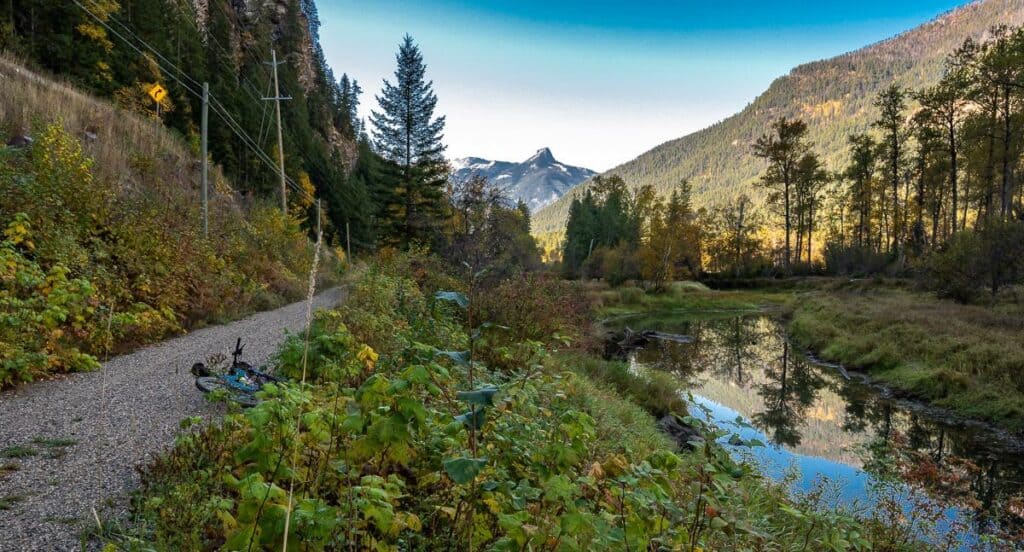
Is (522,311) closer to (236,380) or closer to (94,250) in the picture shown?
(236,380)

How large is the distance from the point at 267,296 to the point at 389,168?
17237 millimetres

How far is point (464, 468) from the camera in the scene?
5.00 feet

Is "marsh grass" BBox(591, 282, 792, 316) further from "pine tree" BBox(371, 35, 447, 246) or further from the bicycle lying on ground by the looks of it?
the bicycle lying on ground

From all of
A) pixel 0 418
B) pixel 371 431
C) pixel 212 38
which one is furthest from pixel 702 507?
pixel 212 38

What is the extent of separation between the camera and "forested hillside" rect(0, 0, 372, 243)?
71.8 feet

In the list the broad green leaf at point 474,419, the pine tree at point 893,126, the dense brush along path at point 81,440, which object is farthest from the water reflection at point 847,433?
the pine tree at point 893,126

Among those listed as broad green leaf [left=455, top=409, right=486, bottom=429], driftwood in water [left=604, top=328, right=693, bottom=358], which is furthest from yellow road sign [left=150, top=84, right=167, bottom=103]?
broad green leaf [left=455, top=409, right=486, bottom=429]

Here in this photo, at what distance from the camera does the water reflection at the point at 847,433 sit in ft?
20.7

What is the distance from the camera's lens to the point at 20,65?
53.3 feet

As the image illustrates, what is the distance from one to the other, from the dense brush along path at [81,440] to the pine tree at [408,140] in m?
23.0

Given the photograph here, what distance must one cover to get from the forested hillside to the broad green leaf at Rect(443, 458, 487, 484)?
629 inches

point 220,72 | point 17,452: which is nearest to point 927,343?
point 17,452

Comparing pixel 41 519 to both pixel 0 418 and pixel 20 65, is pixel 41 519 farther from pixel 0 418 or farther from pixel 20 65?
pixel 20 65

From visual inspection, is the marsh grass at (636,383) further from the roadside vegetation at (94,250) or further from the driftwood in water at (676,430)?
the roadside vegetation at (94,250)
